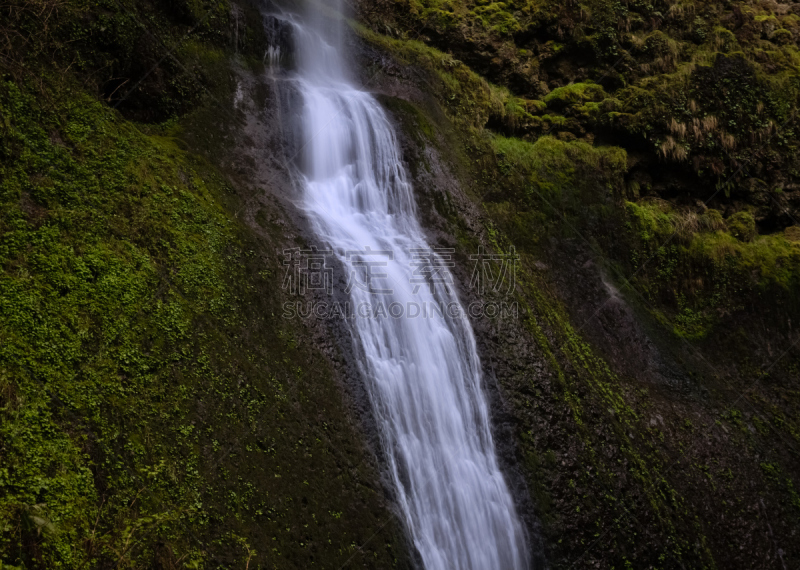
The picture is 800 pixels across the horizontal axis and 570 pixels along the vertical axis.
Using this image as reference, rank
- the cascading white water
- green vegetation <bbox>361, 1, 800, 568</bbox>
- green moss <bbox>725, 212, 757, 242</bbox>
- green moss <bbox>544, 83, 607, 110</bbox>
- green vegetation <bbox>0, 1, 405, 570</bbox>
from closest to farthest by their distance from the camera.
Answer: green vegetation <bbox>0, 1, 405, 570</bbox>, the cascading white water, green vegetation <bbox>361, 1, 800, 568</bbox>, green moss <bbox>725, 212, 757, 242</bbox>, green moss <bbox>544, 83, 607, 110</bbox>

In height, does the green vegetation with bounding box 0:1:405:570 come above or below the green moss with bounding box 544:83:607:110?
below

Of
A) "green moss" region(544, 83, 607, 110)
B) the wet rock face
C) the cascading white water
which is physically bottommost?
the cascading white water

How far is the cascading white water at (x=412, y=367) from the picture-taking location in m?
7.06

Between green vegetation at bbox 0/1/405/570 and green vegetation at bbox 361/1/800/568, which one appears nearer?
green vegetation at bbox 0/1/405/570

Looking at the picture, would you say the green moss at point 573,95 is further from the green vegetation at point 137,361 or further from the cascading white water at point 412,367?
the green vegetation at point 137,361

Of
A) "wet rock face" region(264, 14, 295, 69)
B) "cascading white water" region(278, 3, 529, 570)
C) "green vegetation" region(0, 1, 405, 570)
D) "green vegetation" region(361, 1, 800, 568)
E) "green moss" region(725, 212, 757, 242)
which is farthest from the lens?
"green moss" region(725, 212, 757, 242)

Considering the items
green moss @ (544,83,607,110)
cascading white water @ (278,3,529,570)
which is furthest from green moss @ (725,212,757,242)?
cascading white water @ (278,3,529,570)

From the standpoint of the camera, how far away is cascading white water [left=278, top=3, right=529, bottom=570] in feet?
23.2

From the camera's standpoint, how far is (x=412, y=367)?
25.8 ft

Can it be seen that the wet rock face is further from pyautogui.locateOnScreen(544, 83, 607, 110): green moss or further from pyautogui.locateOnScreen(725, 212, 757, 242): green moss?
pyautogui.locateOnScreen(725, 212, 757, 242): green moss

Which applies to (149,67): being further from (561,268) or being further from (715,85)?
(715,85)

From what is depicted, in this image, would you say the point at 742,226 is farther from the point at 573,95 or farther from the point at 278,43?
the point at 278,43

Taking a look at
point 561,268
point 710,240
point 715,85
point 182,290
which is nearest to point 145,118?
point 182,290

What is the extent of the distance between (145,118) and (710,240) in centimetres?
1235
